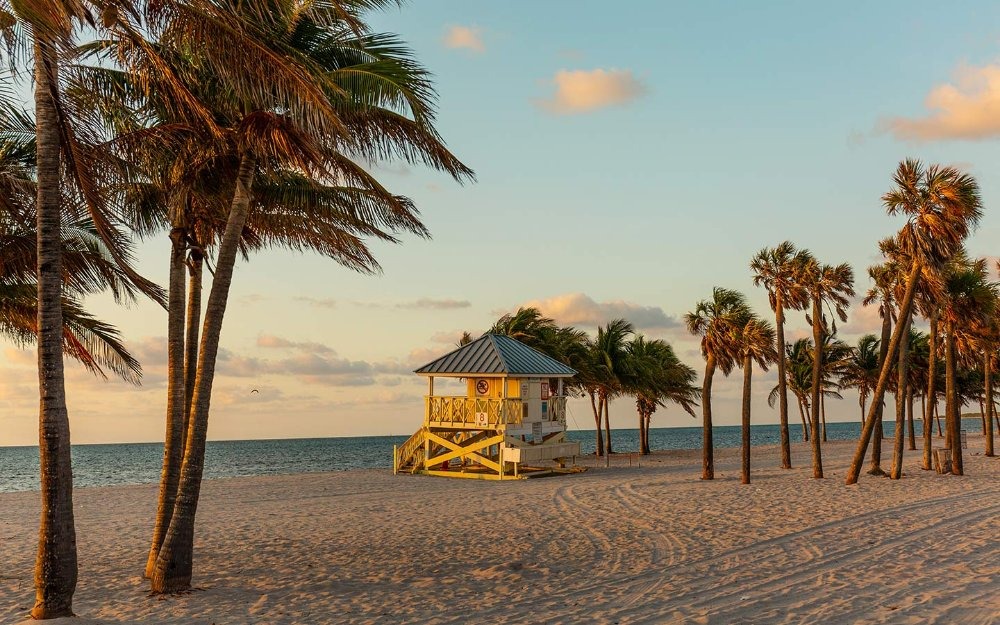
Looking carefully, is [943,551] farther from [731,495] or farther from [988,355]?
[988,355]

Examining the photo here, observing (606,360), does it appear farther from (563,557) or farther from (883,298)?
(563,557)

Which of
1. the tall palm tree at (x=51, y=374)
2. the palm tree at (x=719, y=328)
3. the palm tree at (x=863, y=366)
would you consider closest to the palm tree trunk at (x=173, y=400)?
the tall palm tree at (x=51, y=374)

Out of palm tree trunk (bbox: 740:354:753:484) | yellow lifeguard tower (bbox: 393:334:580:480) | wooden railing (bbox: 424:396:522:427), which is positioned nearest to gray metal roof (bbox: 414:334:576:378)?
yellow lifeguard tower (bbox: 393:334:580:480)

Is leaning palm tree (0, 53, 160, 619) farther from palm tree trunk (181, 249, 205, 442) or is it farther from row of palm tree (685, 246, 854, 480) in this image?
row of palm tree (685, 246, 854, 480)

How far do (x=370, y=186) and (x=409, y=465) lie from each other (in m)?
22.2

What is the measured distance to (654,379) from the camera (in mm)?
45562

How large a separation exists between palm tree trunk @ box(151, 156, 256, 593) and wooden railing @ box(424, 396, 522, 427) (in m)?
18.5

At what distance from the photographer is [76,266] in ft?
45.2

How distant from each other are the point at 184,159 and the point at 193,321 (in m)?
2.51

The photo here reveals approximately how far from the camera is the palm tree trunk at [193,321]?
1166cm

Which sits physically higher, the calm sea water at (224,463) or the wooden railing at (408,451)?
the wooden railing at (408,451)

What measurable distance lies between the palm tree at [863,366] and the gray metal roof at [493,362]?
26474mm

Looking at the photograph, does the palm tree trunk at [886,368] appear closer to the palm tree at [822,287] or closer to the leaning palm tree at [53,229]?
the palm tree at [822,287]

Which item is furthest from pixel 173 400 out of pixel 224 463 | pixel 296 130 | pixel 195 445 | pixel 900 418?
pixel 224 463
